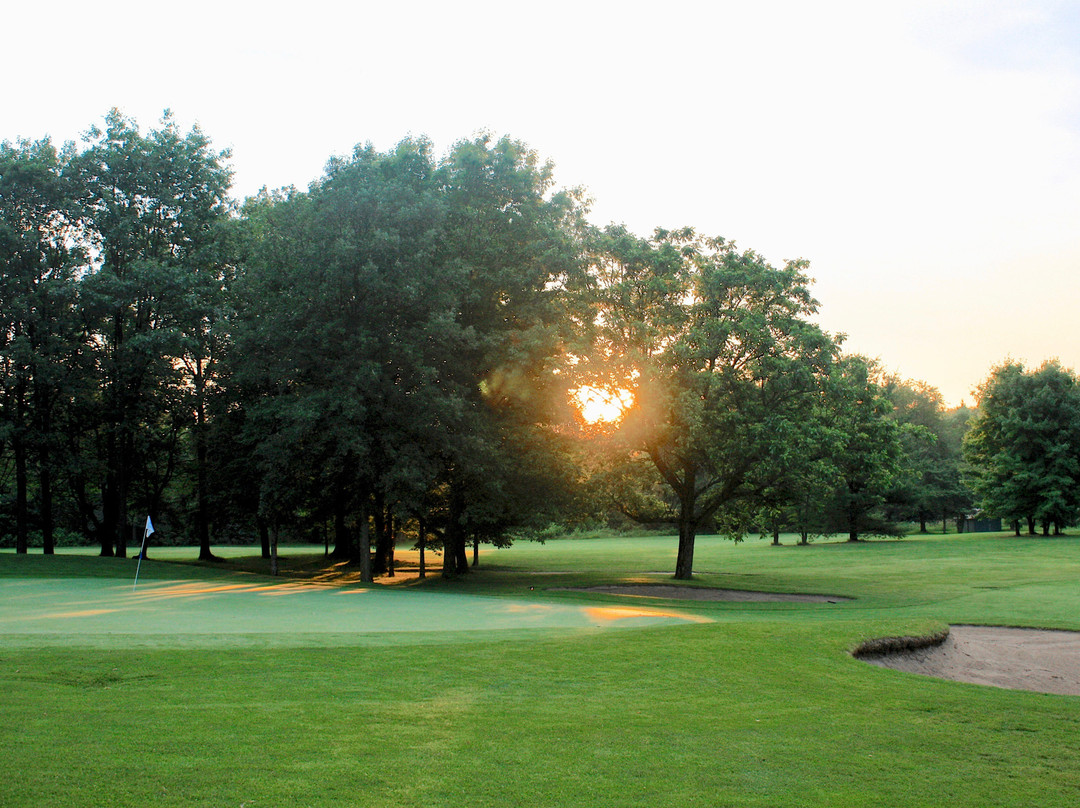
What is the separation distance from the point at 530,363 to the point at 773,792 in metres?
26.5

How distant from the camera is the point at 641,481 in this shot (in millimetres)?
36719

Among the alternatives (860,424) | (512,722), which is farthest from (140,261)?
(512,722)

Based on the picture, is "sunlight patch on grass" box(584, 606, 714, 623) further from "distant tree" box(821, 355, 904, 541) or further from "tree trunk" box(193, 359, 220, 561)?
"tree trunk" box(193, 359, 220, 561)

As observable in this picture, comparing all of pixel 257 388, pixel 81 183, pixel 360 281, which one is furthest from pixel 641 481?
pixel 81 183

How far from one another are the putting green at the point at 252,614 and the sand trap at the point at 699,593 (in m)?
6.99

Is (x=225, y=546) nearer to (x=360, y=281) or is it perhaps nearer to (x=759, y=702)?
(x=360, y=281)

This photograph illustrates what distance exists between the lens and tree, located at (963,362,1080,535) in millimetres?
63156

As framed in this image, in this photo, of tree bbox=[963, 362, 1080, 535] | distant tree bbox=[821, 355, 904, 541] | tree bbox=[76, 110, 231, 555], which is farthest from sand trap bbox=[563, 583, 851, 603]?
tree bbox=[963, 362, 1080, 535]

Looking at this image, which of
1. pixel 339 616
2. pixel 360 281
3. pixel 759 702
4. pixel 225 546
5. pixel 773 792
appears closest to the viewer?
pixel 773 792

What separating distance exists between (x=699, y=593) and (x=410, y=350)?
14.1 meters

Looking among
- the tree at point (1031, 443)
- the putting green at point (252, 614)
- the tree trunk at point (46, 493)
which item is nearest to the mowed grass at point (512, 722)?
the putting green at point (252, 614)

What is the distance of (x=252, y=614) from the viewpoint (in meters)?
18.4

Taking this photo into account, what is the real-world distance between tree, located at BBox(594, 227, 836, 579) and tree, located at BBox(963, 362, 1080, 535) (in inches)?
1612

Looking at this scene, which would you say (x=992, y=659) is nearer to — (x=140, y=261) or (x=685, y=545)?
(x=685, y=545)
